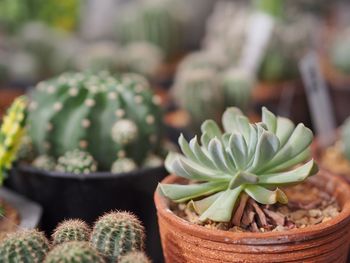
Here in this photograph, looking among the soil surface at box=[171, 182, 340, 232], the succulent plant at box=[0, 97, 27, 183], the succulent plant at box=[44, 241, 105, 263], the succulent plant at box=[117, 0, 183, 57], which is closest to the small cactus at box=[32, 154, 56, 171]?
the succulent plant at box=[0, 97, 27, 183]

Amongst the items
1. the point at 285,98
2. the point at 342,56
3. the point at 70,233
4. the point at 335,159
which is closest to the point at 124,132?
the point at 70,233

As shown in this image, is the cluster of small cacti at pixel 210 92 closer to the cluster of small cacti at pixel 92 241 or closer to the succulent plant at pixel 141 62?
the succulent plant at pixel 141 62

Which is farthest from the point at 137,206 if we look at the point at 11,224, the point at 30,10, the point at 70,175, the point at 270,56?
the point at 30,10

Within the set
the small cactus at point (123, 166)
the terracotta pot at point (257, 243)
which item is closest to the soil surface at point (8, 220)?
the small cactus at point (123, 166)

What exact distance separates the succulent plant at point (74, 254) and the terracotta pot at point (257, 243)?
0.60ft

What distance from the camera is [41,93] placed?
142 centimetres

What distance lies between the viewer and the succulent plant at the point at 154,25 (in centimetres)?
254

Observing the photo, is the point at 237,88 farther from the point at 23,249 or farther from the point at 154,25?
the point at 23,249

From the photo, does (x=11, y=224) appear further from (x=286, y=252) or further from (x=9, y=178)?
(x=286, y=252)

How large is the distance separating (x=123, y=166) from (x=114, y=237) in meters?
0.44

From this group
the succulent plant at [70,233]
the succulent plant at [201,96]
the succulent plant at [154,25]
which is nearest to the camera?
the succulent plant at [70,233]

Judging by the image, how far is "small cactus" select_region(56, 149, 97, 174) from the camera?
127 cm

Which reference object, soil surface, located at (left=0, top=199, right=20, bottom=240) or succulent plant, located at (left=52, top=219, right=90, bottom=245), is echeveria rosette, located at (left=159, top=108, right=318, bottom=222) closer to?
succulent plant, located at (left=52, top=219, right=90, bottom=245)

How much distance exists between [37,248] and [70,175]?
41 centimetres
